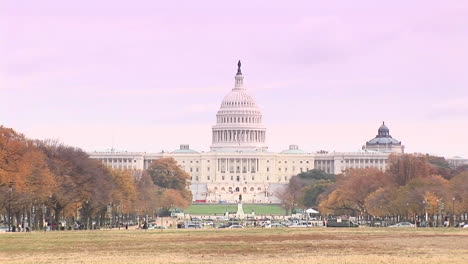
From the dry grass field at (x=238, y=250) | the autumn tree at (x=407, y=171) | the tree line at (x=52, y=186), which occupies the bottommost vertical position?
the dry grass field at (x=238, y=250)

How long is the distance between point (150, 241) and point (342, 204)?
96.3 meters

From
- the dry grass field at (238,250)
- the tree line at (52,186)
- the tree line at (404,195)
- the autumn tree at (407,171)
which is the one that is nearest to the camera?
the dry grass field at (238,250)

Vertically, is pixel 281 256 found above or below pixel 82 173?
below

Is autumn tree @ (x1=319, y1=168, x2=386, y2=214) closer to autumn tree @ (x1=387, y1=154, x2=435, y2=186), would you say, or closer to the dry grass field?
autumn tree @ (x1=387, y1=154, x2=435, y2=186)

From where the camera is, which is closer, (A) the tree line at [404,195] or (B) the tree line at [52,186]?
(B) the tree line at [52,186]

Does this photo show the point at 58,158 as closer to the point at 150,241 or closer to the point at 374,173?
the point at 150,241

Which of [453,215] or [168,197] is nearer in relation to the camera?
[453,215]

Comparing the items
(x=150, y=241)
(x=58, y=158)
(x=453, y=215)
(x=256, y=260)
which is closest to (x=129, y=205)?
(x=58, y=158)

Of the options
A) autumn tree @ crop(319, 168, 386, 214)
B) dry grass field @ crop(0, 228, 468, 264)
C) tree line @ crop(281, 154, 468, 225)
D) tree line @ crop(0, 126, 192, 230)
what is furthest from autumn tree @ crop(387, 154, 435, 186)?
dry grass field @ crop(0, 228, 468, 264)

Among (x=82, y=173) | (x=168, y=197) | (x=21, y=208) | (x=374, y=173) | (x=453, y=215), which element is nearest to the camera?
(x=21, y=208)

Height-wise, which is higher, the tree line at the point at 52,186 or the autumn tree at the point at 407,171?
the autumn tree at the point at 407,171

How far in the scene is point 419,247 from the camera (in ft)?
197

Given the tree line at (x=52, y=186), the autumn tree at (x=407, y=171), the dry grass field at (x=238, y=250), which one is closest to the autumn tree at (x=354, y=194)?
the autumn tree at (x=407, y=171)

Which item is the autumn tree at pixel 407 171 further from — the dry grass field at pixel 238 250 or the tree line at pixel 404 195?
the dry grass field at pixel 238 250
